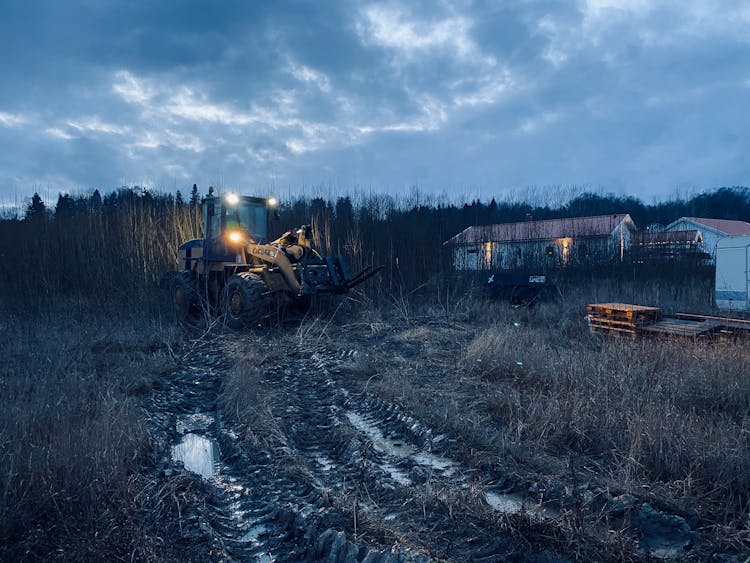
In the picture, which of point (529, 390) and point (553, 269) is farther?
point (553, 269)

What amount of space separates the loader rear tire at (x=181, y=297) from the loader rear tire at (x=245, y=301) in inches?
59.6

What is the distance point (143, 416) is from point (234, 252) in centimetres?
656

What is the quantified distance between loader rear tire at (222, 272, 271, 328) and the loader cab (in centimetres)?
95

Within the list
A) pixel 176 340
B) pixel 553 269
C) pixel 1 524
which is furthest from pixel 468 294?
pixel 1 524

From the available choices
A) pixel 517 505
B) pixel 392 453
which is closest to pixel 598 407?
pixel 517 505

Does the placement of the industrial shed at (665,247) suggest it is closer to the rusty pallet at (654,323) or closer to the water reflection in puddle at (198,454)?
the rusty pallet at (654,323)

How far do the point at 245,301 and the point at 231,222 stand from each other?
194 centimetres

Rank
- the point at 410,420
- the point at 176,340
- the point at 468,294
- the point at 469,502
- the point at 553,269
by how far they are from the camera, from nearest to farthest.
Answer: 1. the point at 469,502
2. the point at 410,420
3. the point at 176,340
4. the point at 468,294
5. the point at 553,269

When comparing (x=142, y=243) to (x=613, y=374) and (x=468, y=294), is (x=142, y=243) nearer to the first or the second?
(x=468, y=294)

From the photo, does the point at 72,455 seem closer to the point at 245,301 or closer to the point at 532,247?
the point at 245,301

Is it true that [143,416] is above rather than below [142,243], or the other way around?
below

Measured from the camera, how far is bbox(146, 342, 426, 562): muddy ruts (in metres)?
2.67

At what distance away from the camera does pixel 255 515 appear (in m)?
3.13

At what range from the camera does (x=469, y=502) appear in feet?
9.72
